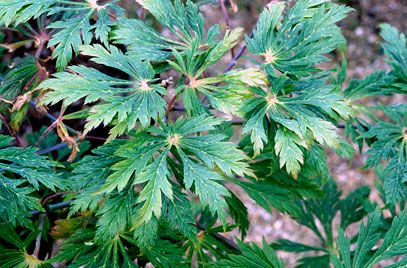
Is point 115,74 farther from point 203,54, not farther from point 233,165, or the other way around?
point 233,165

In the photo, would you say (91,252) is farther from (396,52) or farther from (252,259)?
(396,52)

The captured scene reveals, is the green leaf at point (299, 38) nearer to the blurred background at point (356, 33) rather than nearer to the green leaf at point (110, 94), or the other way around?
the green leaf at point (110, 94)

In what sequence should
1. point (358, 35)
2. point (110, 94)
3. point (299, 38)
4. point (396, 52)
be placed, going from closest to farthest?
point (110, 94) → point (299, 38) → point (396, 52) → point (358, 35)

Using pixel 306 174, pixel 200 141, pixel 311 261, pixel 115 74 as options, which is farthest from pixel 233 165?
pixel 115 74

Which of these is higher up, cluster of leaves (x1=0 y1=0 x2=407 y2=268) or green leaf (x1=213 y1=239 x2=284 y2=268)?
cluster of leaves (x1=0 y1=0 x2=407 y2=268)

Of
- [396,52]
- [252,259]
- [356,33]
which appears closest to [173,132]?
[252,259]

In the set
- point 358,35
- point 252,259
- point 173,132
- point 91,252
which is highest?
point 173,132

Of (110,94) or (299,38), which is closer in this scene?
(110,94)

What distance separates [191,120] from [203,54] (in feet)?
0.49

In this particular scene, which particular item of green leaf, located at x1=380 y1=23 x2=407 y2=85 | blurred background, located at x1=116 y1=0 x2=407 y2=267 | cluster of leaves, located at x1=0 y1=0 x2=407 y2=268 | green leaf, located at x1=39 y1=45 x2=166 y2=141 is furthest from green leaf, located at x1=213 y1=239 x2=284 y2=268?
blurred background, located at x1=116 y1=0 x2=407 y2=267

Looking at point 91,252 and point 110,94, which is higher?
point 110,94

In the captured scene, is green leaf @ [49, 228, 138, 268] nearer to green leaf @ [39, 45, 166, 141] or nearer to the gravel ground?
green leaf @ [39, 45, 166, 141]

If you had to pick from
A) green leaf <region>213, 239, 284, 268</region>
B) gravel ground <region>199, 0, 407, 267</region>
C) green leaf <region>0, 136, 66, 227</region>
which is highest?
green leaf <region>0, 136, 66, 227</region>

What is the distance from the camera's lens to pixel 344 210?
177 centimetres
